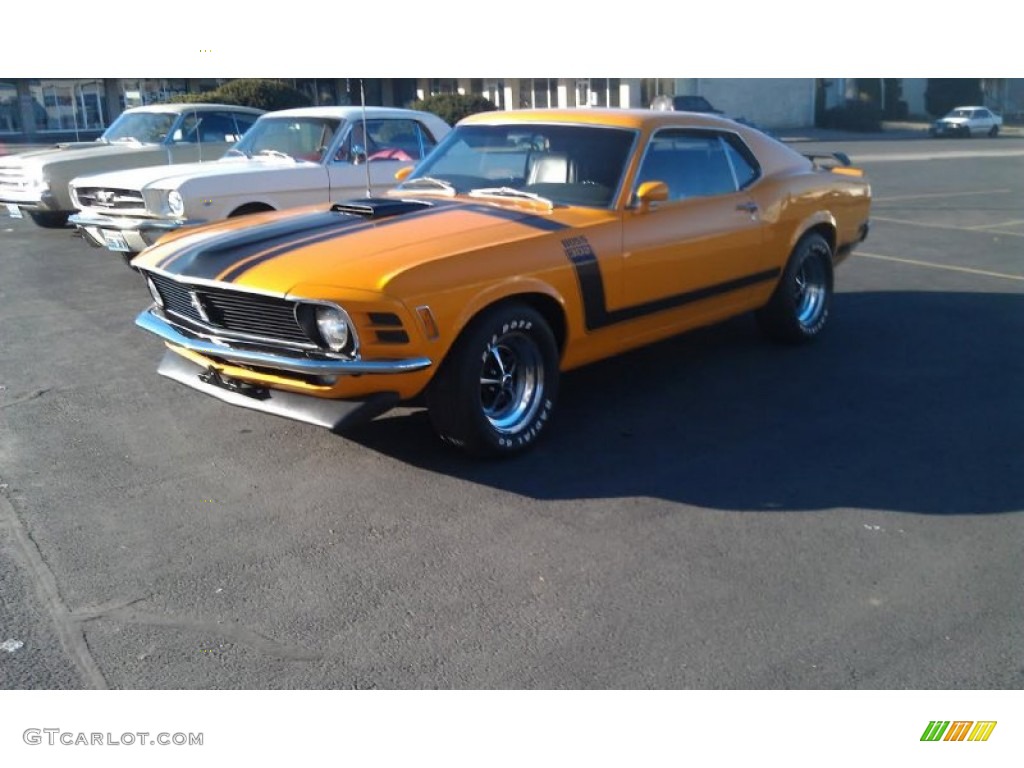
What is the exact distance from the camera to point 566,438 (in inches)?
215

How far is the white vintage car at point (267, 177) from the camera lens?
9.09m

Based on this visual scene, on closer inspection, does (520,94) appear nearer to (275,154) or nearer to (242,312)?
(275,154)

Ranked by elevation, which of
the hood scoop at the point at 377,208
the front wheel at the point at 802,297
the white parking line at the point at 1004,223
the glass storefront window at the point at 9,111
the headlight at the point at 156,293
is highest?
the glass storefront window at the point at 9,111

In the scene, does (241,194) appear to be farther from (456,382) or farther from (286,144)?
(456,382)

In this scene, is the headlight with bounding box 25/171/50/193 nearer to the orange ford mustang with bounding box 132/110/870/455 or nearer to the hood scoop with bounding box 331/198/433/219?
the orange ford mustang with bounding box 132/110/870/455

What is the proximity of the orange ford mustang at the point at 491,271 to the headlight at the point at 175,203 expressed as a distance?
3.28 meters

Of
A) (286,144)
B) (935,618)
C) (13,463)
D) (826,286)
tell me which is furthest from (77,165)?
(935,618)

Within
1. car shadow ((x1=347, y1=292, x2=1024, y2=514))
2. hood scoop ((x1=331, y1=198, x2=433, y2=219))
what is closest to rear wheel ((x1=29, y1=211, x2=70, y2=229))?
hood scoop ((x1=331, y1=198, x2=433, y2=219))

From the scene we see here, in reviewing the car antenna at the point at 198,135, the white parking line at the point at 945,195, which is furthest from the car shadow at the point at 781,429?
the white parking line at the point at 945,195

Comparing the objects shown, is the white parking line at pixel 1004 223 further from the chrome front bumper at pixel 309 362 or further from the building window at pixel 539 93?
the building window at pixel 539 93

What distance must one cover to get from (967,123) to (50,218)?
127 ft

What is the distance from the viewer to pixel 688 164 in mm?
6336

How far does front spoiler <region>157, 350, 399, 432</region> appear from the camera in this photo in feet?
14.9

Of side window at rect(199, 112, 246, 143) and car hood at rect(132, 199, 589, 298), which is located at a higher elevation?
side window at rect(199, 112, 246, 143)
